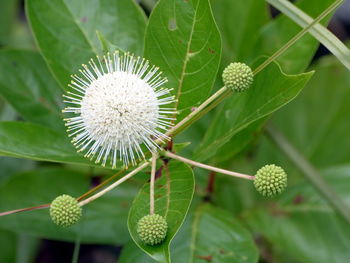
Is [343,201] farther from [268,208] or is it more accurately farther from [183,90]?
[183,90]

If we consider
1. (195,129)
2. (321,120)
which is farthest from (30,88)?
(321,120)

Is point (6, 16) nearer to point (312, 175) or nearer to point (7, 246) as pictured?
point (7, 246)

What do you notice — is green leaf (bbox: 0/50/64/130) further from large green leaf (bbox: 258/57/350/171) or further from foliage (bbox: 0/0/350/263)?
large green leaf (bbox: 258/57/350/171)

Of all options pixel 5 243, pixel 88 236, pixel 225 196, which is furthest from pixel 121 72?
pixel 5 243

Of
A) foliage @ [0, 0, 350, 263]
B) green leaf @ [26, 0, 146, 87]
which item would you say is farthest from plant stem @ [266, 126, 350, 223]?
green leaf @ [26, 0, 146, 87]

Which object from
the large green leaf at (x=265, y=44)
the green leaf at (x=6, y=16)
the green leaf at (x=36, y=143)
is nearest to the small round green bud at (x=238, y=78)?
the large green leaf at (x=265, y=44)

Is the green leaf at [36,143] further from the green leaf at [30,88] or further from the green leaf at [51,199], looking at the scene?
the green leaf at [51,199]

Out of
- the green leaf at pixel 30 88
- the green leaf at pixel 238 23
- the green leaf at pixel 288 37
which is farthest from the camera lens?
the green leaf at pixel 238 23
